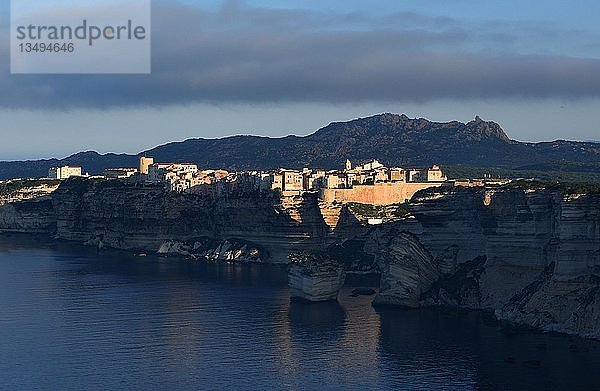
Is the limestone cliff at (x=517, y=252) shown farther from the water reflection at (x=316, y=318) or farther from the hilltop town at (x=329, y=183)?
the hilltop town at (x=329, y=183)

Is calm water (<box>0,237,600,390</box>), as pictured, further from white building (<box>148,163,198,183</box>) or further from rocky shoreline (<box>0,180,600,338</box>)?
white building (<box>148,163,198,183</box>)

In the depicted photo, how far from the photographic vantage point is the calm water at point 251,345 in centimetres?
6016

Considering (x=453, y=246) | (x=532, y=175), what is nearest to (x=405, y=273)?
(x=453, y=246)

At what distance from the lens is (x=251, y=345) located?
70.6 m

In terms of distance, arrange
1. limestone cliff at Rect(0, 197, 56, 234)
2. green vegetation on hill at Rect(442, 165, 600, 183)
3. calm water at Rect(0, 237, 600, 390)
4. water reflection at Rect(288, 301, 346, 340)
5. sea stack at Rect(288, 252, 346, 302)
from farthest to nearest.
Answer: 1. limestone cliff at Rect(0, 197, 56, 234)
2. green vegetation on hill at Rect(442, 165, 600, 183)
3. sea stack at Rect(288, 252, 346, 302)
4. water reflection at Rect(288, 301, 346, 340)
5. calm water at Rect(0, 237, 600, 390)

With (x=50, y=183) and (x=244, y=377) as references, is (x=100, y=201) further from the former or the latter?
(x=244, y=377)

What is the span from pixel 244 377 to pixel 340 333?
Answer: 15.7 metres

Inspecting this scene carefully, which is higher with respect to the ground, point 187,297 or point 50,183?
point 50,183

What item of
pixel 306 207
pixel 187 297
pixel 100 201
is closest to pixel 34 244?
pixel 100 201

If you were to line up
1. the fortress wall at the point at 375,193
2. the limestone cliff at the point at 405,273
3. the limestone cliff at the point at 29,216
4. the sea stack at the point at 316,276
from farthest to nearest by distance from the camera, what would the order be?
the limestone cliff at the point at 29,216 → the fortress wall at the point at 375,193 → the sea stack at the point at 316,276 → the limestone cliff at the point at 405,273

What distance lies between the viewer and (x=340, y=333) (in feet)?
246

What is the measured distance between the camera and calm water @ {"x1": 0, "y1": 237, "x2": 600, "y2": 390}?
60.2m

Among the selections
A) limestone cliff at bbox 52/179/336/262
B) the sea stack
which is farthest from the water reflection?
limestone cliff at bbox 52/179/336/262

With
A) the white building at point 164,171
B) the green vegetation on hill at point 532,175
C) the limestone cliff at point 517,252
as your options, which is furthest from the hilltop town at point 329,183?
the green vegetation on hill at point 532,175
